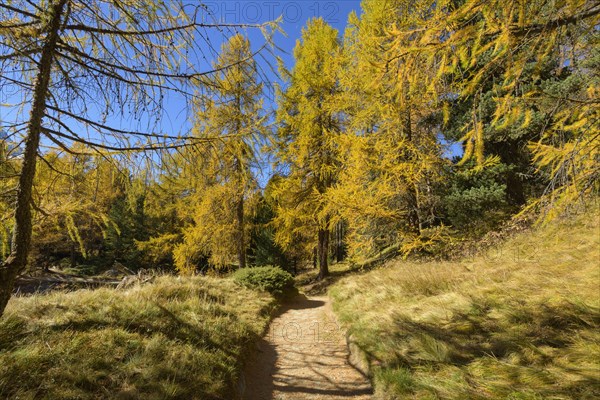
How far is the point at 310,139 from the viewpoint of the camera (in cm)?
1256

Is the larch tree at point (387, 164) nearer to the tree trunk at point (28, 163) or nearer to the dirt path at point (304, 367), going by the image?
the dirt path at point (304, 367)

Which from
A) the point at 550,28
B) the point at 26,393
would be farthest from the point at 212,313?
the point at 550,28

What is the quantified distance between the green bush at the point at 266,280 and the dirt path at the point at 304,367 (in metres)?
2.22

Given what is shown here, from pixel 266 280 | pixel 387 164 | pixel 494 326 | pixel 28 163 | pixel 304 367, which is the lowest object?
pixel 304 367

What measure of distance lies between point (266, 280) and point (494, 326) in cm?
681

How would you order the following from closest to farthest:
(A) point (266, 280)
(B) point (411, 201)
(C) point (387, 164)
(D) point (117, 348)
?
(D) point (117, 348) → (C) point (387, 164) → (B) point (411, 201) → (A) point (266, 280)

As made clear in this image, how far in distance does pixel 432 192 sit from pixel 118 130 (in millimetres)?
8847

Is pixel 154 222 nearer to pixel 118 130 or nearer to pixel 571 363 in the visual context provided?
pixel 118 130

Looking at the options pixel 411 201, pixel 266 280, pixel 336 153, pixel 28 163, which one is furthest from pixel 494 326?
pixel 336 153

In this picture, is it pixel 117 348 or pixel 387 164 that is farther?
pixel 387 164

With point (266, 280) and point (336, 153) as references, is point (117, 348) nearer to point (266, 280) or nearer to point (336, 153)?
point (266, 280)

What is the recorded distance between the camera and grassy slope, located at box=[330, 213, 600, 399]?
2.63 metres

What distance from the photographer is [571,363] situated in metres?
2.66

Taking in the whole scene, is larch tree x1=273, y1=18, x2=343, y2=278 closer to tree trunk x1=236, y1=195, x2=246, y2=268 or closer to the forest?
the forest
